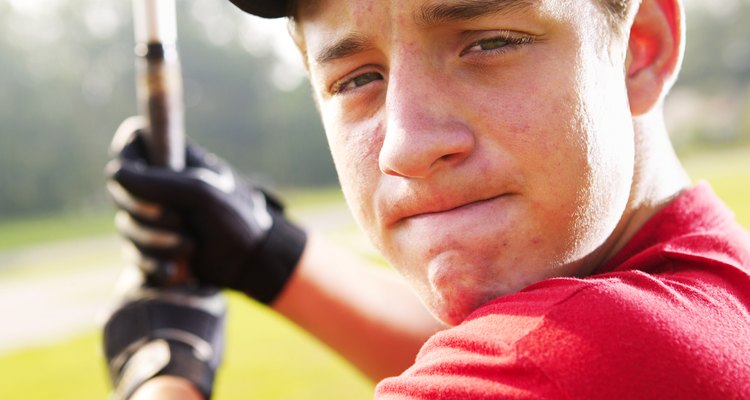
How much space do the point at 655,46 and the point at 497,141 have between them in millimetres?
505

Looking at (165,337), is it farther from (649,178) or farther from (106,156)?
(106,156)

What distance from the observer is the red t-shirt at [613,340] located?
1.07 m

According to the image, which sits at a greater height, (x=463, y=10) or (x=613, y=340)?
(x=463, y=10)

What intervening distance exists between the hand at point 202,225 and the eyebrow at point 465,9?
5.21 ft

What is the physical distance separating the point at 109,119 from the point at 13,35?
544 cm

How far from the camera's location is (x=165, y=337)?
8.62 feet

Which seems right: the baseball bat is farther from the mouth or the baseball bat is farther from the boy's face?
the mouth

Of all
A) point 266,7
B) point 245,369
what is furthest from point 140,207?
point 245,369

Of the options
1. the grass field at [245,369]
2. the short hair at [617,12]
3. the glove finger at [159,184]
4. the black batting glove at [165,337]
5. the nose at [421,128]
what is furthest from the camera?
the grass field at [245,369]

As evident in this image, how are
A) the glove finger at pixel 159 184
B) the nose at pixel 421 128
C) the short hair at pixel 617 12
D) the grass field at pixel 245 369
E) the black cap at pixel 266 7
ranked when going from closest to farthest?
1. the nose at pixel 421 128
2. the short hair at pixel 617 12
3. the black cap at pixel 266 7
4. the glove finger at pixel 159 184
5. the grass field at pixel 245 369

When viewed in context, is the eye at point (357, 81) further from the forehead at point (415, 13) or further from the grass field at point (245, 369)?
the grass field at point (245, 369)

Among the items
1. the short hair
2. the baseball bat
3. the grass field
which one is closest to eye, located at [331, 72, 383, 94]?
the short hair

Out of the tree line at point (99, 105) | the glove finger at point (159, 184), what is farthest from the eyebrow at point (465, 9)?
the tree line at point (99, 105)

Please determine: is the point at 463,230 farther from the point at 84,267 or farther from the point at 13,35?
the point at 13,35
